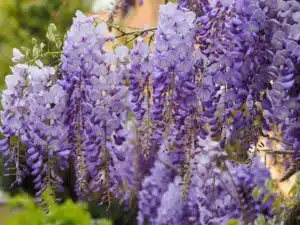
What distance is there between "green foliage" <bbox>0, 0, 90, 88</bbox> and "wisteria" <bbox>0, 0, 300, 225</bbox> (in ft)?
22.0

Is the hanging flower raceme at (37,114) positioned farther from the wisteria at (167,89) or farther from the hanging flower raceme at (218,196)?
the hanging flower raceme at (218,196)

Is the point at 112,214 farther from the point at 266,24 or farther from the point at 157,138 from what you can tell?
the point at 266,24

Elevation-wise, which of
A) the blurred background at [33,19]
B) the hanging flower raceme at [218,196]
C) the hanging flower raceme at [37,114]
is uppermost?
the blurred background at [33,19]

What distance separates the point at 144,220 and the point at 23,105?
314 centimetres

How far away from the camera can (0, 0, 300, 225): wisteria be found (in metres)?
1.76

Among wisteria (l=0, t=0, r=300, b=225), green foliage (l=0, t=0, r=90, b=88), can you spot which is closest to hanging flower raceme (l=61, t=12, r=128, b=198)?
wisteria (l=0, t=0, r=300, b=225)

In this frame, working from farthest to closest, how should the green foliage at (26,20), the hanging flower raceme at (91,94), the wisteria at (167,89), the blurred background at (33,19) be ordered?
the green foliage at (26,20), the blurred background at (33,19), the hanging flower raceme at (91,94), the wisteria at (167,89)

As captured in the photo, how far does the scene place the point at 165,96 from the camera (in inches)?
76.9

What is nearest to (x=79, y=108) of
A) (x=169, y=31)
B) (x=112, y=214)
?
(x=169, y=31)

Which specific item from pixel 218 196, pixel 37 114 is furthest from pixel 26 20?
pixel 37 114

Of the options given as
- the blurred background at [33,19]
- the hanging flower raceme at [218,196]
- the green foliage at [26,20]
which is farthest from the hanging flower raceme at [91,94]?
the green foliage at [26,20]

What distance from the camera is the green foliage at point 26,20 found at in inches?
345

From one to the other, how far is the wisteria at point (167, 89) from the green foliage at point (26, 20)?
6699 millimetres

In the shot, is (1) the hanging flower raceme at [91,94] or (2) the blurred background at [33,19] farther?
(2) the blurred background at [33,19]
